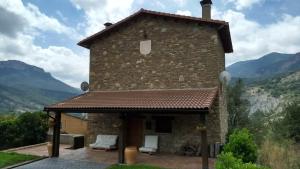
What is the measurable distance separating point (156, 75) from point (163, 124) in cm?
250

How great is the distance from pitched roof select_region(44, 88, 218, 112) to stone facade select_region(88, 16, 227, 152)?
0.67m

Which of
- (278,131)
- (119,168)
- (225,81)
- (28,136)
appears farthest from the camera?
(278,131)

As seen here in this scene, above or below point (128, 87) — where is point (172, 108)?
below

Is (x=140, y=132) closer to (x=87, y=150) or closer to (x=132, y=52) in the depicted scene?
(x=87, y=150)

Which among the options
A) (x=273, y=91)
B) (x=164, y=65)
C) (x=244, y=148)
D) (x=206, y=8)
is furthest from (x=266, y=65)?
(x=244, y=148)

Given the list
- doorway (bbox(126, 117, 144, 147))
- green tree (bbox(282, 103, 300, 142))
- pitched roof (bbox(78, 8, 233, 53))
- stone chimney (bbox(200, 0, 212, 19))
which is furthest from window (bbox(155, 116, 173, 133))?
green tree (bbox(282, 103, 300, 142))

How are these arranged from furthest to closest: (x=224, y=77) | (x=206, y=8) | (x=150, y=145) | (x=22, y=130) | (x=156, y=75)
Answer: (x=22, y=130) < (x=206, y=8) < (x=156, y=75) < (x=150, y=145) < (x=224, y=77)

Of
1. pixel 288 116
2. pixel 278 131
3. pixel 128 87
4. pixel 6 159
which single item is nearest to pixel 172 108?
pixel 128 87

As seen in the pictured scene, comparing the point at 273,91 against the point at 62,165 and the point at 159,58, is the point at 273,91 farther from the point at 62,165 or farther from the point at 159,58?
the point at 62,165

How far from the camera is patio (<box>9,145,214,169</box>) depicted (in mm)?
12461

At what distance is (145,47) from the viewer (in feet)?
53.3

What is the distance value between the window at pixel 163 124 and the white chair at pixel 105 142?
2.30 m

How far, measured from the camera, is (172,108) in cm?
1194

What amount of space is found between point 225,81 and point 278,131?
13270 mm
